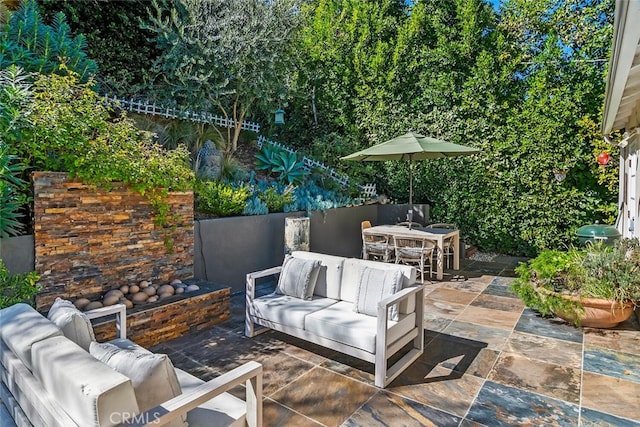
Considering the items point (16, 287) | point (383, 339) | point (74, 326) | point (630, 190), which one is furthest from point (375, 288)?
point (630, 190)

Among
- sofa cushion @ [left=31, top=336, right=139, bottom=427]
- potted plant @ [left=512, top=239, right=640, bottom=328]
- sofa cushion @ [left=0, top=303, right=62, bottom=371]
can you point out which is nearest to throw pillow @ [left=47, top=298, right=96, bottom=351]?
sofa cushion @ [left=0, top=303, right=62, bottom=371]

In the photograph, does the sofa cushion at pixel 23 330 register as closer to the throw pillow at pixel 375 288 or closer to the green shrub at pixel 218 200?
the throw pillow at pixel 375 288

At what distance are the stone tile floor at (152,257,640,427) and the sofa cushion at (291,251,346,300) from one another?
1.88 feet

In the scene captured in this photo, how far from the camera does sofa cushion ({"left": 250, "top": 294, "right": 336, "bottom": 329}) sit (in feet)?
12.0

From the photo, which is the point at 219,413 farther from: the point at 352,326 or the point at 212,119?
the point at 212,119

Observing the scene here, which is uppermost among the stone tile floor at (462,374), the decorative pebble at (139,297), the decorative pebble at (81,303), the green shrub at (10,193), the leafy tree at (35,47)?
the leafy tree at (35,47)

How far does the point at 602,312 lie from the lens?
13.4 ft

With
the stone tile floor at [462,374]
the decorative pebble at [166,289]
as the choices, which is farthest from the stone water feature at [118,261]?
the stone tile floor at [462,374]

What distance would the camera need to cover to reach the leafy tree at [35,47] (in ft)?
15.3

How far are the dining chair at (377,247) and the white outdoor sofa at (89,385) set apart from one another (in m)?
4.71

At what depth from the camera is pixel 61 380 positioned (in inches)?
62.7

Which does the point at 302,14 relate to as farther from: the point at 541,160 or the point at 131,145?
→ the point at 541,160

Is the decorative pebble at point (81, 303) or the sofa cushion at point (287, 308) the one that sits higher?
the decorative pebble at point (81, 303)

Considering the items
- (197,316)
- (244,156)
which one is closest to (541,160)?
(244,156)
